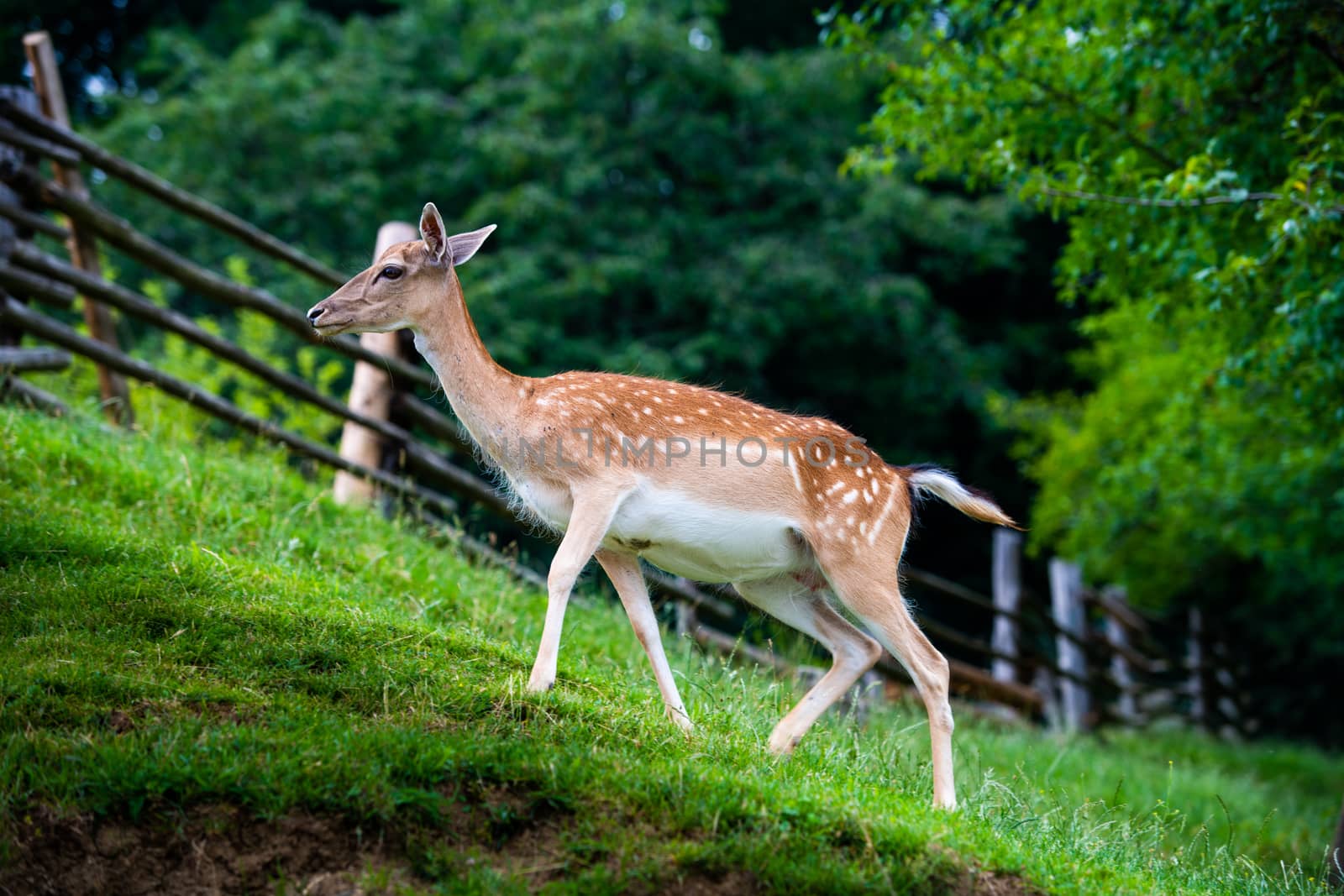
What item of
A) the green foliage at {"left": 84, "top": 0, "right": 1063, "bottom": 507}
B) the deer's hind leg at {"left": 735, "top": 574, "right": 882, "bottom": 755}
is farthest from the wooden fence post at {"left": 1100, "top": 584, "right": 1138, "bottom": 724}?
the deer's hind leg at {"left": 735, "top": 574, "right": 882, "bottom": 755}

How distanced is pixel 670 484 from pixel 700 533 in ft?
0.72

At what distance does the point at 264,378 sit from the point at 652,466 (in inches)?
164

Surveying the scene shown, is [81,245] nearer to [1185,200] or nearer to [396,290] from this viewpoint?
[396,290]

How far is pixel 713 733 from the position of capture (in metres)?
4.55

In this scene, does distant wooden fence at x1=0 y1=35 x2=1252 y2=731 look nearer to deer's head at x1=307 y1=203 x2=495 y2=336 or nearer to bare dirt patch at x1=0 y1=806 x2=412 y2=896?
deer's head at x1=307 y1=203 x2=495 y2=336

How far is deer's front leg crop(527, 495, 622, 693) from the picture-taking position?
14.6 feet

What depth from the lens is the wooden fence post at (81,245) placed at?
8.02 m

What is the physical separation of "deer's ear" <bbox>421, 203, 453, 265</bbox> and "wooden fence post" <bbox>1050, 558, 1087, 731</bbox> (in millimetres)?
9738

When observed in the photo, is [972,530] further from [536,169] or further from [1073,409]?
[536,169]

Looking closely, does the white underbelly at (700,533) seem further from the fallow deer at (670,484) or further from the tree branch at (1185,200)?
the tree branch at (1185,200)

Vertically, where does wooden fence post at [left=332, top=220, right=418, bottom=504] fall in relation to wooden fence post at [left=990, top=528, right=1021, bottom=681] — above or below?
above

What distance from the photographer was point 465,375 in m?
4.94

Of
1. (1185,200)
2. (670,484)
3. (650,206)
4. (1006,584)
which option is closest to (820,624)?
(670,484)

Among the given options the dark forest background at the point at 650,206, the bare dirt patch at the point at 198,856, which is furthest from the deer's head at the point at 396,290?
the dark forest background at the point at 650,206
